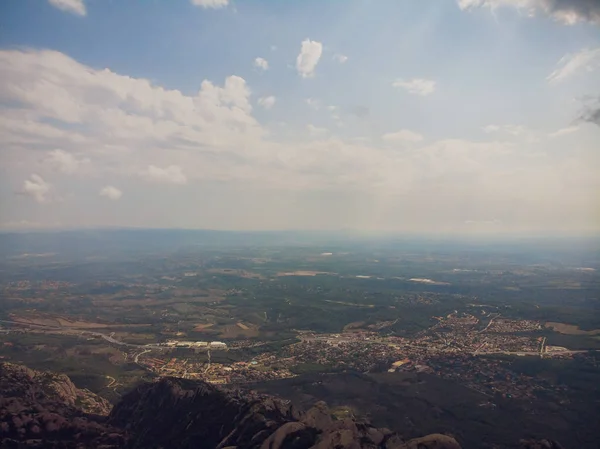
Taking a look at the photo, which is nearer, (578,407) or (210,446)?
(210,446)

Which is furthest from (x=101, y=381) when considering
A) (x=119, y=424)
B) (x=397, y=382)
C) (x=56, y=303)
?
(x=56, y=303)

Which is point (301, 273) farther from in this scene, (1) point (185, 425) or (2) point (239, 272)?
(1) point (185, 425)

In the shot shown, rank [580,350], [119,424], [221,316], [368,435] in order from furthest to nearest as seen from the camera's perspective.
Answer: [221,316] → [580,350] → [119,424] → [368,435]

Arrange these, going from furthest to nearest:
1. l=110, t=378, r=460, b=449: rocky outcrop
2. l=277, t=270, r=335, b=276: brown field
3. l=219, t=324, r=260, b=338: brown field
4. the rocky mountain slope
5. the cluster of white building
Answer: l=277, t=270, r=335, b=276: brown field → l=219, t=324, r=260, b=338: brown field → the cluster of white building → the rocky mountain slope → l=110, t=378, r=460, b=449: rocky outcrop

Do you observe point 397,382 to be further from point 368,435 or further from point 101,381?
point 101,381

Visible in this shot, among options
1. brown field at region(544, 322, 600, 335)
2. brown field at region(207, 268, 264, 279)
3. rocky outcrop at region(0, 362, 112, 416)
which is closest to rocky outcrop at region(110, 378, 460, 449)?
rocky outcrop at region(0, 362, 112, 416)

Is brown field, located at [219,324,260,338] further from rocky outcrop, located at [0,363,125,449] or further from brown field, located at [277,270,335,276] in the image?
brown field, located at [277,270,335,276]

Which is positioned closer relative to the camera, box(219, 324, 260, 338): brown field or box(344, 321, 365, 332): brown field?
box(219, 324, 260, 338): brown field

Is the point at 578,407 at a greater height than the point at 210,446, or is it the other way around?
the point at 210,446
